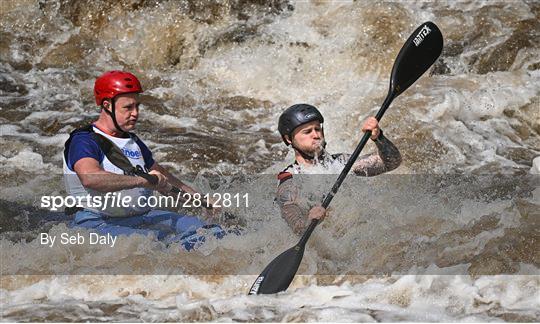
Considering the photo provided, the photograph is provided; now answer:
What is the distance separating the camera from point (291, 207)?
4992mm

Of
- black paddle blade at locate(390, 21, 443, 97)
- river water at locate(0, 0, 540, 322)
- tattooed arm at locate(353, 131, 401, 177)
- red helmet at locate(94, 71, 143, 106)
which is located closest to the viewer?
river water at locate(0, 0, 540, 322)

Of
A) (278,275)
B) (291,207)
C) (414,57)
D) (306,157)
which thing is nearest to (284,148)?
(414,57)

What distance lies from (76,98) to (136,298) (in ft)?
13.6

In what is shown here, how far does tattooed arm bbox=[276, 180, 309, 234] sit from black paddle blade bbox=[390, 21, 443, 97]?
1.00m

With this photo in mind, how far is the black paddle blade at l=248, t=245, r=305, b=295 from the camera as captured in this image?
459cm

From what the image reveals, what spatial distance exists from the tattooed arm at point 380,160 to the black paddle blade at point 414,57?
569 mm

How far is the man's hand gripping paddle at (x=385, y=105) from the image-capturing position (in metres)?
4.62

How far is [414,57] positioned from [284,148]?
7.09 feet

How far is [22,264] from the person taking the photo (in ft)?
16.0

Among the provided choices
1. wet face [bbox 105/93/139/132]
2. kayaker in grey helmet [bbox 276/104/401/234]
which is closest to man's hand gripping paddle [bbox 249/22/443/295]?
kayaker in grey helmet [bbox 276/104/401/234]

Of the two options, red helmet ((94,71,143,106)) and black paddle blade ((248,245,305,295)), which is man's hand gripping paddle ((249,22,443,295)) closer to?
black paddle blade ((248,245,305,295))
